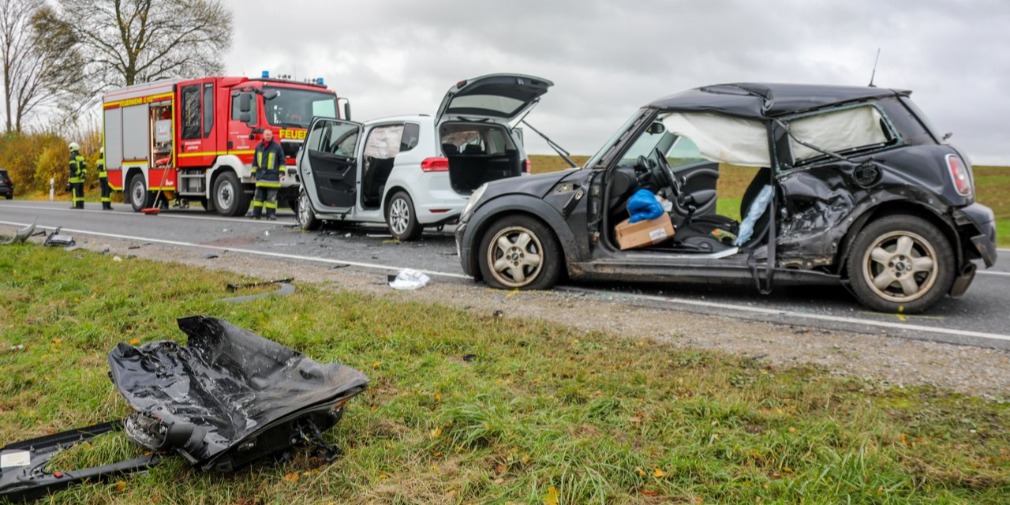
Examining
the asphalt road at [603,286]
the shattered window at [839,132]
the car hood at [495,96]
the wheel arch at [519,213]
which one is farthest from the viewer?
the car hood at [495,96]

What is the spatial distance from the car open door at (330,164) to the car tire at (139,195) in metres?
8.38

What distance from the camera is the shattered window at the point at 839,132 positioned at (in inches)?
218

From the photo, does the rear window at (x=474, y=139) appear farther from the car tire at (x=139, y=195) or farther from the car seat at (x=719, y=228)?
the car tire at (x=139, y=195)

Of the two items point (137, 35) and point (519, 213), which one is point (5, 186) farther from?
point (519, 213)

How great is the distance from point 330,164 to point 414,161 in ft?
7.18

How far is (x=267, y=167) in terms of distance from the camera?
14.4 metres

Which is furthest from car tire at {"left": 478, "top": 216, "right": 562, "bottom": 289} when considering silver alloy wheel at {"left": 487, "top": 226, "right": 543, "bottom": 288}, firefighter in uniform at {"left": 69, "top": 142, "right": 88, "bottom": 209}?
firefighter in uniform at {"left": 69, "top": 142, "right": 88, "bottom": 209}

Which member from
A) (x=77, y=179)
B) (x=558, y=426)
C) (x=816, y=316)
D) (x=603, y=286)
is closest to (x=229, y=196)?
(x=77, y=179)

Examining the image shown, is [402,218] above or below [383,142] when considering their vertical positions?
below

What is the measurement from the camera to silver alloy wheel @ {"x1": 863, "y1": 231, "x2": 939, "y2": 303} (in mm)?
5297

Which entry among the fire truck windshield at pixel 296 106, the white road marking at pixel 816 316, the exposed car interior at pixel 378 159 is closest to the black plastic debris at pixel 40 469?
the white road marking at pixel 816 316

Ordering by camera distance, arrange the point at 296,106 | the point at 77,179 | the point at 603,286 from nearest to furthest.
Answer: the point at 603,286 → the point at 296,106 → the point at 77,179

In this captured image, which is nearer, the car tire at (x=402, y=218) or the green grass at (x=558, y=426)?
the green grass at (x=558, y=426)

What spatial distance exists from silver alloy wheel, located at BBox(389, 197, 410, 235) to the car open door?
110 centimetres
